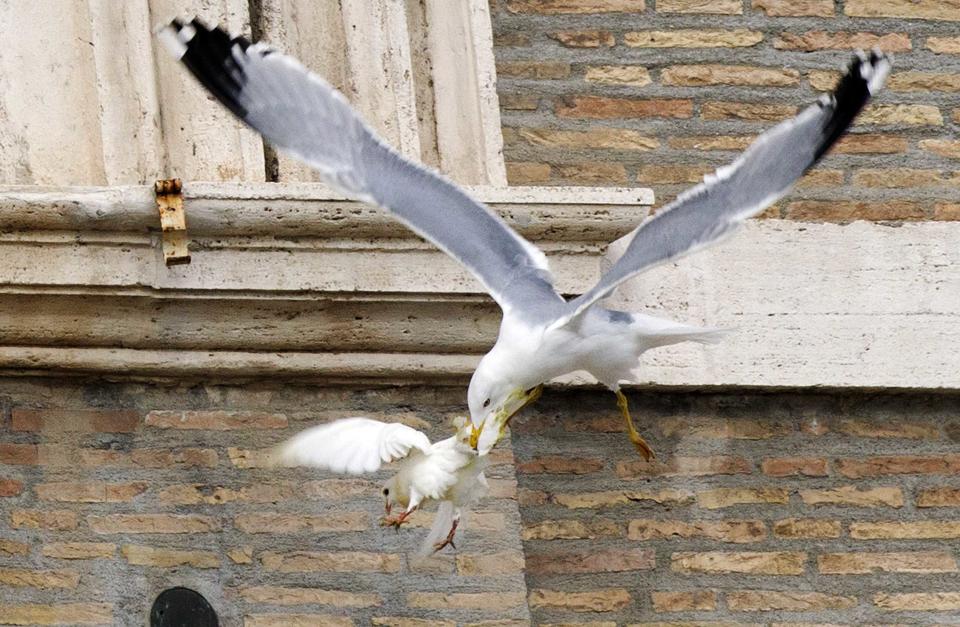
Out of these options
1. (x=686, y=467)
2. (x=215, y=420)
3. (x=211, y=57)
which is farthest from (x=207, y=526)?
(x=686, y=467)

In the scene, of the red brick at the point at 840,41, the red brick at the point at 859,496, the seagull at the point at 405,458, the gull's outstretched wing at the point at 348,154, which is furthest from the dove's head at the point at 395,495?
the red brick at the point at 840,41

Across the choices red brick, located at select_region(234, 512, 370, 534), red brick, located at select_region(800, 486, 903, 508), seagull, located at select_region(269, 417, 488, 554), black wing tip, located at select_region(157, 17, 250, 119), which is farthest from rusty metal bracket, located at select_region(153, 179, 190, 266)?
red brick, located at select_region(800, 486, 903, 508)

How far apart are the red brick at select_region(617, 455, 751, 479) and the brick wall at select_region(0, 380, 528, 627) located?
0.35 m

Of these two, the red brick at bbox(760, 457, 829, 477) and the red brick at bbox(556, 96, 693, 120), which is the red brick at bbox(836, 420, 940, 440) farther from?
the red brick at bbox(556, 96, 693, 120)

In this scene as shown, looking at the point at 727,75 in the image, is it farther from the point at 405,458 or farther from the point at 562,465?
the point at 405,458

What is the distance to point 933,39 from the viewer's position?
5922mm

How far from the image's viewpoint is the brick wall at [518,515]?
507cm

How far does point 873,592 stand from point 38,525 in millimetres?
1729

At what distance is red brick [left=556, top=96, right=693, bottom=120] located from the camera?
568 cm

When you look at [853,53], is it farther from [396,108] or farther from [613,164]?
[396,108]

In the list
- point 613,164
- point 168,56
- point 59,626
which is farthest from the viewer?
point 613,164

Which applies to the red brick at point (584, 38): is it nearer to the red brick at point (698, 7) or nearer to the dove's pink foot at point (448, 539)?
the red brick at point (698, 7)

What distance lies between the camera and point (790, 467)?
18.2 feet

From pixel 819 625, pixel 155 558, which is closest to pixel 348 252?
pixel 155 558
